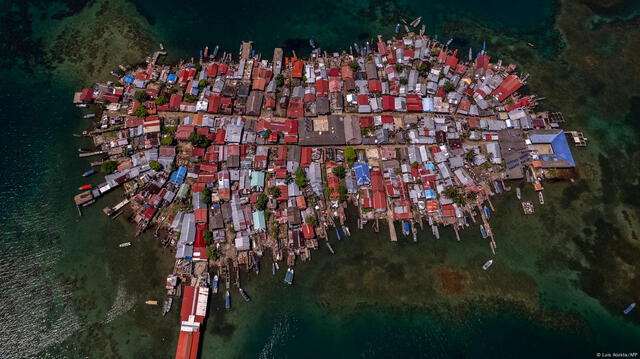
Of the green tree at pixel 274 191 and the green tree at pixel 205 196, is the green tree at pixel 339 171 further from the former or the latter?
the green tree at pixel 205 196

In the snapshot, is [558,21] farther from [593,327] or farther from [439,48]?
[593,327]

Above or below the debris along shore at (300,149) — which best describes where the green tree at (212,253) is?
below

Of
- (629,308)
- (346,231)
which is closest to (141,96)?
(346,231)

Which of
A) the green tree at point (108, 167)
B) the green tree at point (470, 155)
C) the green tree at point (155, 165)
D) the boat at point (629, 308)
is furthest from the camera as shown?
the green tree at point (470, 155)

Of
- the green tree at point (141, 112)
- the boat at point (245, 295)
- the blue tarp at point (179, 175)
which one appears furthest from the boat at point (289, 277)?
the green tree at point (141, 112)

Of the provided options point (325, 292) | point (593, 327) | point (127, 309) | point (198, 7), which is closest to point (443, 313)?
point (325, 292)

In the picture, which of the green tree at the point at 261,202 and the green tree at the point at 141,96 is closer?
the green tree at the point at 261,202

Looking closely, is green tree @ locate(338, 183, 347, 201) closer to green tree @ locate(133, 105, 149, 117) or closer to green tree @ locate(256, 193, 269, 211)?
green tree @ locate(256, 193, 269, 211)
